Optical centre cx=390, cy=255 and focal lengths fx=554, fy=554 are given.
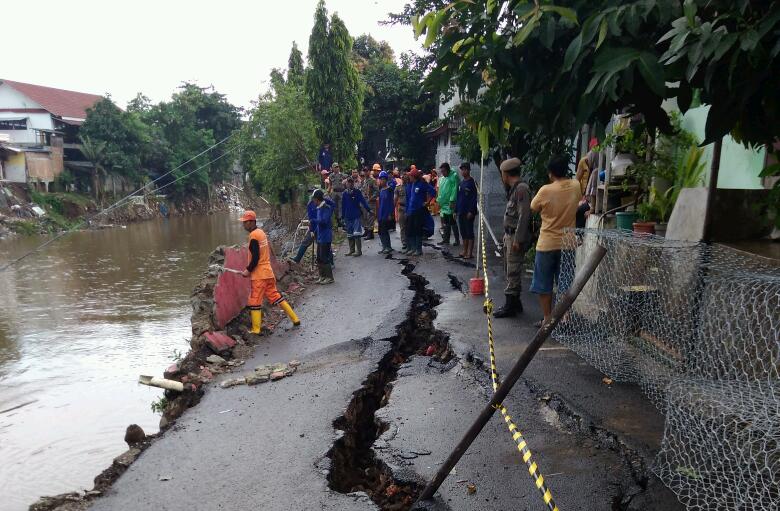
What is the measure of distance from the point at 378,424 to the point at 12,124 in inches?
1565

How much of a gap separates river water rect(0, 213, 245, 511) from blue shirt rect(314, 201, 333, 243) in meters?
3.19

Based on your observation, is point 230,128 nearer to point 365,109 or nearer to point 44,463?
point 365,109

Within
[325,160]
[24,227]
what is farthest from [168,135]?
[325,160]

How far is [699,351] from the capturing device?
3459 mm

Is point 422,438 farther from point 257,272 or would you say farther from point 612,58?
point 257,272

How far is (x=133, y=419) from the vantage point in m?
7.26

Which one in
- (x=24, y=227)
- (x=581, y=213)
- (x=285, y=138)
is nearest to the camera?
(x=581, y=213)

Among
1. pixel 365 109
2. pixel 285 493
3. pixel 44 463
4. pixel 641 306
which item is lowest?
pixel 44 463

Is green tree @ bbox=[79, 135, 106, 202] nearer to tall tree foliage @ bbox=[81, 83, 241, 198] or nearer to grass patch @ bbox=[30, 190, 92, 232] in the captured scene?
tall tree foliage @ bbox=[81, 83, 241, 198]

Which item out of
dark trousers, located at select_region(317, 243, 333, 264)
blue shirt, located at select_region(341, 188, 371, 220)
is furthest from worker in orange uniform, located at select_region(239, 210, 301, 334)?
blue shirt, located at select_region(341, 188, 371, 220)

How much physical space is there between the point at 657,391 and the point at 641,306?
2.19 feet

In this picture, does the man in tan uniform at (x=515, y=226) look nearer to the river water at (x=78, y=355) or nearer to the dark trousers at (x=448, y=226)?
the river water at (x=78, y=355)

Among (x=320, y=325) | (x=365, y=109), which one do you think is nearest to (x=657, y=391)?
(x=320, y=325)

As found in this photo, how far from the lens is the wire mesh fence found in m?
2.59
